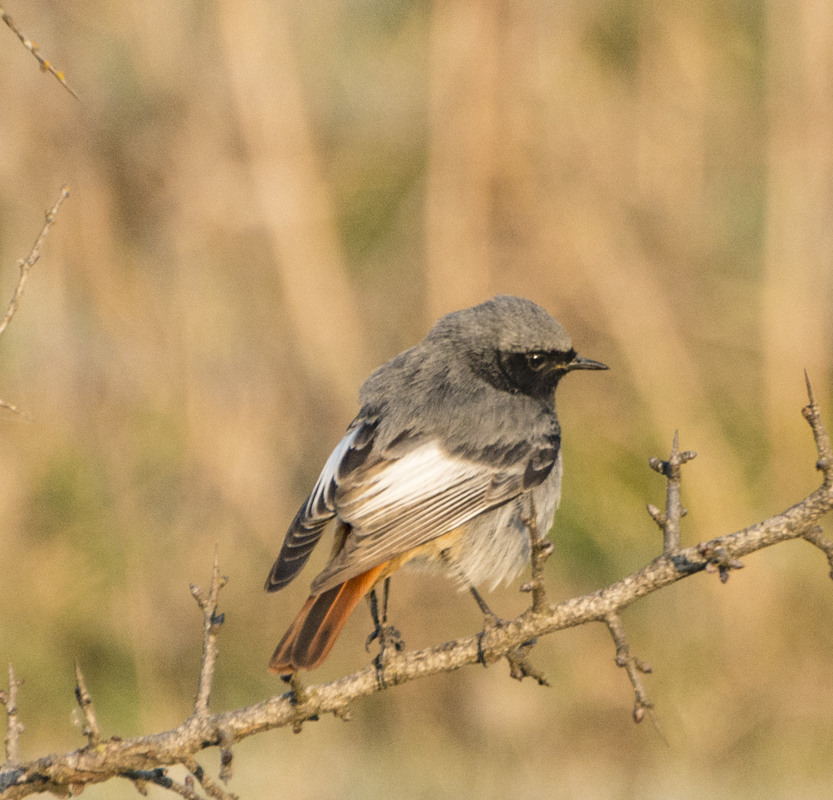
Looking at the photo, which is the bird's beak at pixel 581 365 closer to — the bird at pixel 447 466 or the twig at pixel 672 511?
the bird at pixel 447 466

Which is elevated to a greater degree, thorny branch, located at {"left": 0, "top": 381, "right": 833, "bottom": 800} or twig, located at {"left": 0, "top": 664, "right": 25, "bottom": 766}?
twig, located at {"left": 0, "top": 664, "right": 25, "bottom": 766}

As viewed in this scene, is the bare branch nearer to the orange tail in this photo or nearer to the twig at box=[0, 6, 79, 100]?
the orange tail

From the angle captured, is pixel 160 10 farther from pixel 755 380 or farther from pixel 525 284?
pixel 755 380

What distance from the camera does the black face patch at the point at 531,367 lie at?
412 centimetres

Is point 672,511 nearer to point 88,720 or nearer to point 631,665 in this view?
point 631,665

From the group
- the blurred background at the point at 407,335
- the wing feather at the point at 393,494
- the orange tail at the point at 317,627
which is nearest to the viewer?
the orange tail at the point at 317,627

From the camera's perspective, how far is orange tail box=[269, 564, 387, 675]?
3.05m

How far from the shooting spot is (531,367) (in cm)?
414

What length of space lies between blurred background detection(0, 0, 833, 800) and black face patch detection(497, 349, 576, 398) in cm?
267

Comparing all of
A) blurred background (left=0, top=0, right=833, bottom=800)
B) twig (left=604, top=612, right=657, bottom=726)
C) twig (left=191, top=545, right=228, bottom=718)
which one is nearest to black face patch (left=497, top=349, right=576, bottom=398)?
twig (left=604, top=612, right=657, bottom=726)

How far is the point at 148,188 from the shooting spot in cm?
694

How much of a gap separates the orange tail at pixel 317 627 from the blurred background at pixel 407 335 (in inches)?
118

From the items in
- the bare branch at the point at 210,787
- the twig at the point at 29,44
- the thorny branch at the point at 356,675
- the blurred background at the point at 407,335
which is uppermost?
the blurred background at the point at 407,335

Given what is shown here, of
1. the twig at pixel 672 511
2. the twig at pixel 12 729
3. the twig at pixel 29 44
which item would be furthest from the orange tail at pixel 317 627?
the twig at pixel 29 44
